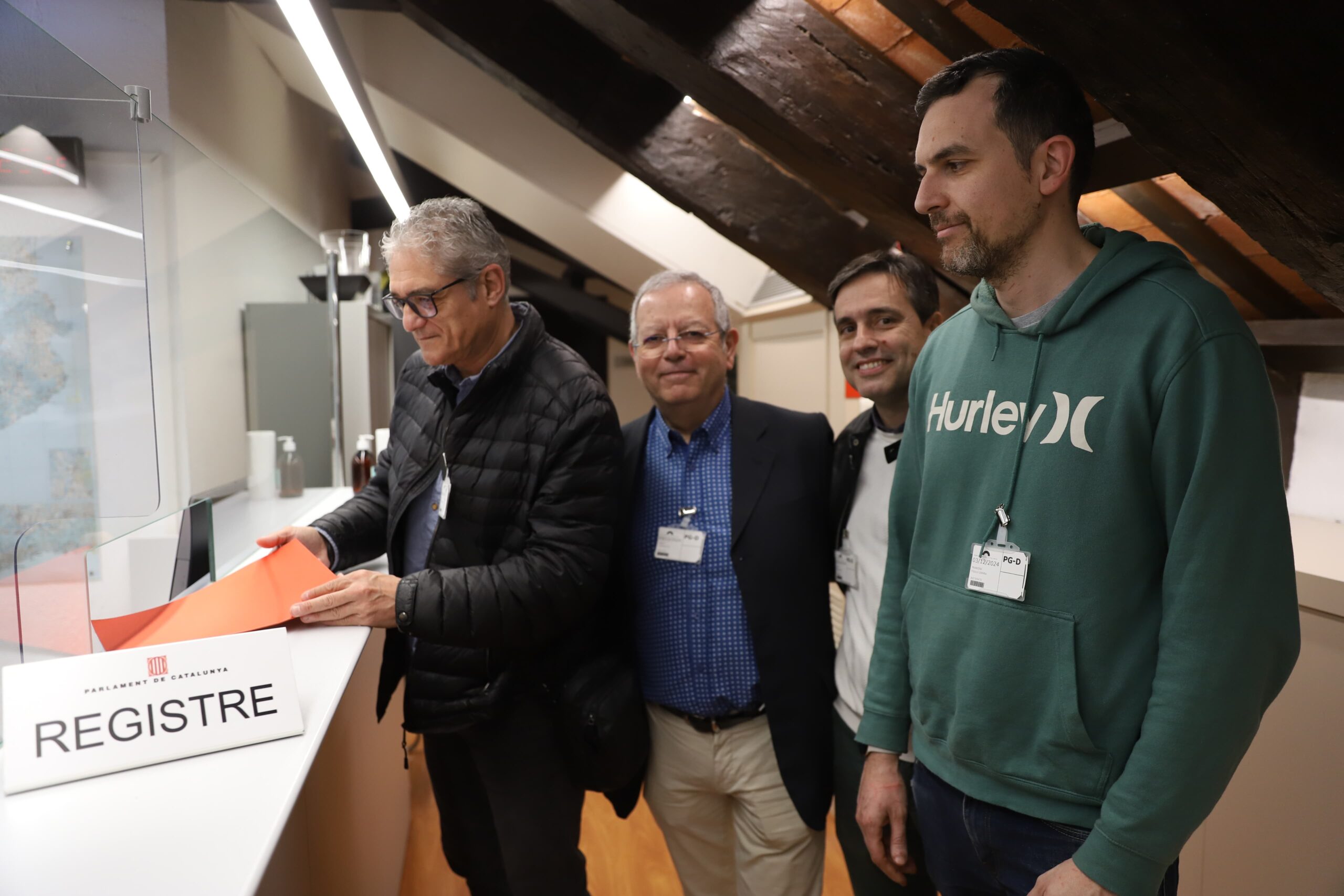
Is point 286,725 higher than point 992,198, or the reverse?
point 992,198

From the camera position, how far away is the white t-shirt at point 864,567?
4.91 ft

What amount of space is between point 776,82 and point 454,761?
1793 mm

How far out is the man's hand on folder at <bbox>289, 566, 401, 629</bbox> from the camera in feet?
3.81

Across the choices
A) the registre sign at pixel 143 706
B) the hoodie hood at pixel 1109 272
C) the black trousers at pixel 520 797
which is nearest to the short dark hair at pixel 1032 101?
the hoodie hood at pixel 1109 272

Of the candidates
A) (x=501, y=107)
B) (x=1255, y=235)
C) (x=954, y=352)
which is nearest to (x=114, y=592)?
(x=954, y=352)

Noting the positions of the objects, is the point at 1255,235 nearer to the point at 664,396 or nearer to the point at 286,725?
the point at 664,396

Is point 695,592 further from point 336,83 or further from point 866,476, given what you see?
point 336,83

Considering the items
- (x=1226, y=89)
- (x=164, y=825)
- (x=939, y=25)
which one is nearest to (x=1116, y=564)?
(x=1226, y=89)

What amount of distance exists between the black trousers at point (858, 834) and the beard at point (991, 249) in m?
0.91

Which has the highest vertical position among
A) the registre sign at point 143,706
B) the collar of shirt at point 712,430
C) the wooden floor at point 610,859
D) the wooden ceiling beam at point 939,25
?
the wooden ceiling beam at point 939,25

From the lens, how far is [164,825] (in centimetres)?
71

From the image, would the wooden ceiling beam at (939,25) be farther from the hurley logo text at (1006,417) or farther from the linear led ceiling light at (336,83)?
the linear led ceiling light at (336,83)

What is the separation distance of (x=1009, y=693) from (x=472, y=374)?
1104 mm

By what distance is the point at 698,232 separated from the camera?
4504mm
